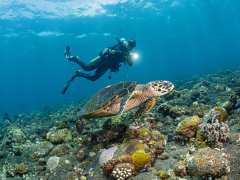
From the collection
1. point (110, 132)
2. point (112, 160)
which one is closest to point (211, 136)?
point (112, 160)

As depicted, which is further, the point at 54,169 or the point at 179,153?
the point at 54,169

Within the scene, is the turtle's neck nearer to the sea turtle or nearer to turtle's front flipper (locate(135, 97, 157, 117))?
the sea turtle

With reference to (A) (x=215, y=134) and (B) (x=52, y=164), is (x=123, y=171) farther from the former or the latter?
(B) (x=52, y=164)

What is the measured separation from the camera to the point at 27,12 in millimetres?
24109

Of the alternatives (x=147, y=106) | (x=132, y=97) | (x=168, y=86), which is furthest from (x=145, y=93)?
(x=168, y=86)

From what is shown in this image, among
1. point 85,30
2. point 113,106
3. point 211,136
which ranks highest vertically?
point 85,30

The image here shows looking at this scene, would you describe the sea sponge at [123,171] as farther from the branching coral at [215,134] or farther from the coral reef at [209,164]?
the branching coral at [215,134]

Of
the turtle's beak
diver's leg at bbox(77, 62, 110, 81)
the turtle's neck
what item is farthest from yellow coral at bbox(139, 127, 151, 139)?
diver's leg at bbox(77, 62, 110, 81)

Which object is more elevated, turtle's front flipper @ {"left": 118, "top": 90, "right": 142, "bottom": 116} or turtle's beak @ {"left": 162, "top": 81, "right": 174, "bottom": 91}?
turtle's beak @ {"left": 162, "top": 81, "right": 174, "bottom": 91}

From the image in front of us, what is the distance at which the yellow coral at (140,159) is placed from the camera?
251 centimetres

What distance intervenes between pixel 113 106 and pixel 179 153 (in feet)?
7.44

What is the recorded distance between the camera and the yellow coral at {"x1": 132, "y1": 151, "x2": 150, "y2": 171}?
2.51 meters

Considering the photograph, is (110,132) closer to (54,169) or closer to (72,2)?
(54,169)

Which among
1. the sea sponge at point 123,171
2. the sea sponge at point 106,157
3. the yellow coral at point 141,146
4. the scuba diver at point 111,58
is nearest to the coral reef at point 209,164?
the yellow coral at point 141,146
